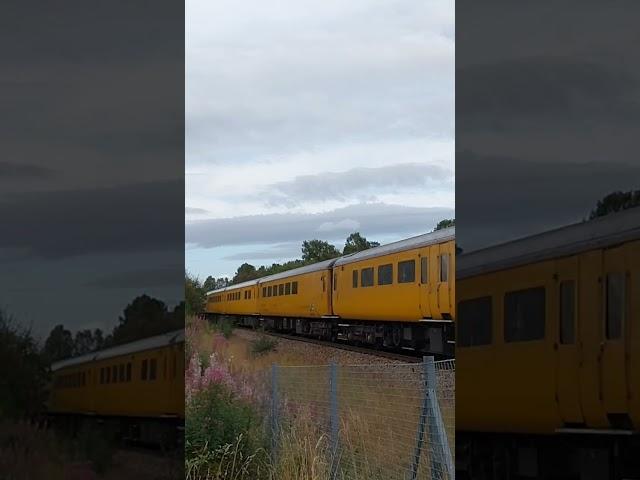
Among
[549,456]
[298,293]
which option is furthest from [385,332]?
[549,456]

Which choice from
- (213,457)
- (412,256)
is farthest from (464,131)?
(412,256)

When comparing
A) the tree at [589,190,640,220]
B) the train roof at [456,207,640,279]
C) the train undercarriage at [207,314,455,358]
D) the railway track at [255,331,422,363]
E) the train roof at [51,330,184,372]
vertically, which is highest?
the tree at [589,190,640,220]

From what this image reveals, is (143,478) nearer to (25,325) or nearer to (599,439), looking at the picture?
(25,325)

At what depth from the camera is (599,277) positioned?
3199mm

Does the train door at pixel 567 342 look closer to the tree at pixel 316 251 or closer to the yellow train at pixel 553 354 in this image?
the yellow train at pixel 553 354

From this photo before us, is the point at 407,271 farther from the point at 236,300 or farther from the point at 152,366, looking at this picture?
the point at 236,300

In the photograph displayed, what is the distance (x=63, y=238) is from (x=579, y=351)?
189cm

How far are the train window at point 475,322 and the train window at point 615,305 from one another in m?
0.43

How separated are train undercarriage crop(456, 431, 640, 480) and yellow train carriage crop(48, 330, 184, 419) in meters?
1.12

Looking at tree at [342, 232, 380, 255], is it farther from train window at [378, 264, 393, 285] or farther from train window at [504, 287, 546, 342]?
train window at [504, 287, 546, 342]

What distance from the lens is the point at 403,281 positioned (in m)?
13.4

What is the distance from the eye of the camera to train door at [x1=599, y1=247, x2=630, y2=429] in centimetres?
316

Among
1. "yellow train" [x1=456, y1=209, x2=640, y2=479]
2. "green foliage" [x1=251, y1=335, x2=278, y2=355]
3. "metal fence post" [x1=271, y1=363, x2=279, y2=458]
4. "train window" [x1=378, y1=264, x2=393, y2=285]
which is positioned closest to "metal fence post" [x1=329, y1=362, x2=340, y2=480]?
"metal fence post" [x1=271, y1=363, x2=279, y2=458]

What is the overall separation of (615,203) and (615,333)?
1.51 ft
